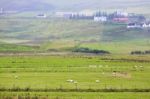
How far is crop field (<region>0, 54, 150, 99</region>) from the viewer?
4569cm

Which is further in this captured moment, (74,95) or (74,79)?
(74,79)

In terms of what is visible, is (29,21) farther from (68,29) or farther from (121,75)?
(121,75)

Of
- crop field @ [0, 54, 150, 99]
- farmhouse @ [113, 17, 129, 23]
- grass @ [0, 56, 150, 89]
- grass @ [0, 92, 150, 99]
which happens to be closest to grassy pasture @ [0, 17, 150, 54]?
farmhouse @ [113, 17, 129, 23]

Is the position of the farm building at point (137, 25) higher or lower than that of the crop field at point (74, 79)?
lower

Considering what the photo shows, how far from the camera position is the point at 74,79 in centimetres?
5419

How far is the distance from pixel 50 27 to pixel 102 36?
3149 cm

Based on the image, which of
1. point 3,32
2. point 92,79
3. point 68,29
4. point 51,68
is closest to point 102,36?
point 68,29

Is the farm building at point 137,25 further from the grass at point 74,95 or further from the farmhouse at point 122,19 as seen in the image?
the grass at point 74,95

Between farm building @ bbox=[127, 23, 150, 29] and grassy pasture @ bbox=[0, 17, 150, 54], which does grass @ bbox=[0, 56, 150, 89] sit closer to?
grassy pasture @ bbox=[0, 17, 150, 54]

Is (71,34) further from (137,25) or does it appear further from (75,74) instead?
(75,74)

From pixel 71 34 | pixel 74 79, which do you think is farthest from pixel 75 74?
pixel 71 34

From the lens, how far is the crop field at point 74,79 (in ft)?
150

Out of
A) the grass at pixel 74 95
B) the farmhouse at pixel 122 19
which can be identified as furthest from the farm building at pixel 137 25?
the grass at pixel 74 95

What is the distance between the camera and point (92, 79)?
54.4 metres
